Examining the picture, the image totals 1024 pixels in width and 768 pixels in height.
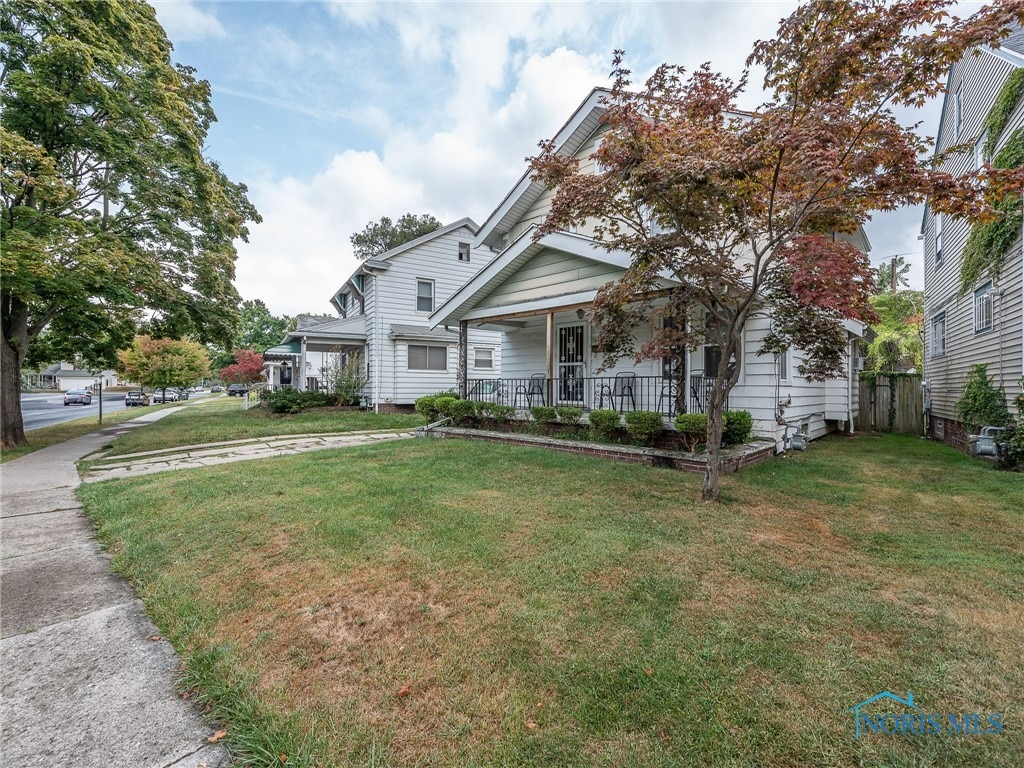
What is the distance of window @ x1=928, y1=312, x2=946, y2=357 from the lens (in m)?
12.6

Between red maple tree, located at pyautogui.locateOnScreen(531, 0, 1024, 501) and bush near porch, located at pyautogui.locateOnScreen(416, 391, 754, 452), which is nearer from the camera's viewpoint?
red maple tree, located at pyautogui.locateOnScreen(531, 0, 1024, 501)

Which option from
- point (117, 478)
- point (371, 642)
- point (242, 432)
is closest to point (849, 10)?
point (371, 642)

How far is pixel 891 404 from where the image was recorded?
13.9 metres

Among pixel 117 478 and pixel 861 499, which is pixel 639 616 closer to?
pixel 861 499

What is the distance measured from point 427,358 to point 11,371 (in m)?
11.9

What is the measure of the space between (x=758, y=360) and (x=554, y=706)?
7.71 m

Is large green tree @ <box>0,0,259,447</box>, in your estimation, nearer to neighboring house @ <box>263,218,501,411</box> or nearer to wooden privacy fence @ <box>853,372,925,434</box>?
neighboring house @ <box>263,218,501,411</box>

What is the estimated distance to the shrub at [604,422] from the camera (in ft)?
27.8

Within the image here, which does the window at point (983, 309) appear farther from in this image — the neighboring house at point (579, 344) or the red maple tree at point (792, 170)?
the red maple tree at point (792, 170)

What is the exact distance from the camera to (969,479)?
663cm

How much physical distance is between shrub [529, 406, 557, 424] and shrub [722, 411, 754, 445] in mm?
3374

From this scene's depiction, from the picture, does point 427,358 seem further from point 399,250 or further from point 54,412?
point 54,412

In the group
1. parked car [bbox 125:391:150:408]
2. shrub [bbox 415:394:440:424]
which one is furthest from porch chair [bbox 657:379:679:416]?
parked car [bbox 125:391:150:408]

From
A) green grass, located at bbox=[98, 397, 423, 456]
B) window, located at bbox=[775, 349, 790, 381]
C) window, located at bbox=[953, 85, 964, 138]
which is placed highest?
window, located at bbox=[953, 85, 964, 138]
